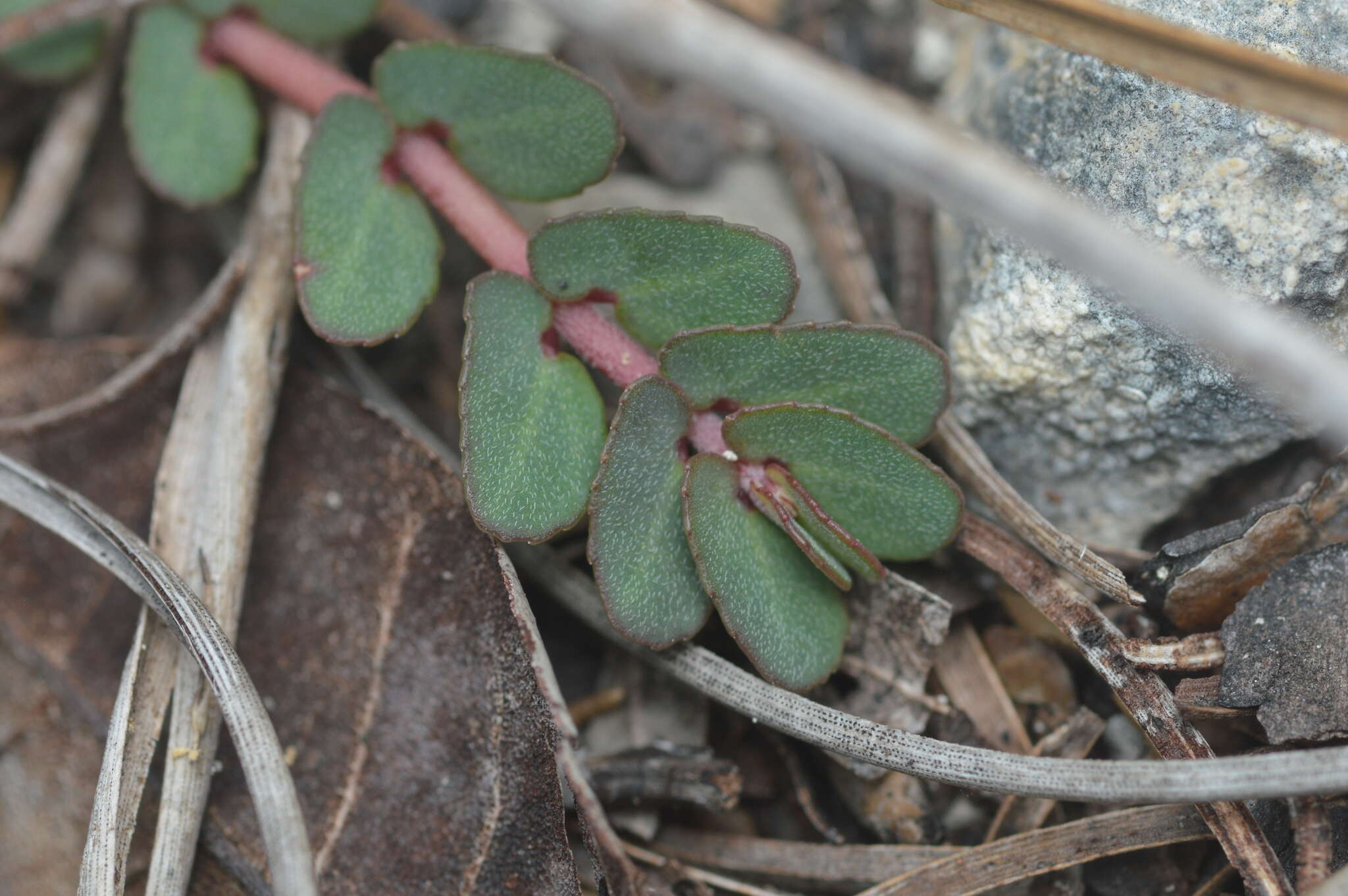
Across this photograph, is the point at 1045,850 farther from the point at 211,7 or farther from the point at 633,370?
the point at 211,7

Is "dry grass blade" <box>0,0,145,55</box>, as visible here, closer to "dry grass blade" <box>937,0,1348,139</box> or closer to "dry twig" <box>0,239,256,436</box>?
"dry twig" <box>0,239,256,436</box>

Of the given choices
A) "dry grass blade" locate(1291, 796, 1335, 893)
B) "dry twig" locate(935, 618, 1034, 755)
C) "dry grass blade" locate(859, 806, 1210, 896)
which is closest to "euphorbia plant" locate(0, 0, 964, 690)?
"dry twig" locate(935, 618, 1034, 755)

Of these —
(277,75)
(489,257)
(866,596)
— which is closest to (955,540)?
(866,596)

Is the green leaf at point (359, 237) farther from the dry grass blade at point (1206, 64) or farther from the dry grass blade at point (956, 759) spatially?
the dry grass blade at point (1206, 64)

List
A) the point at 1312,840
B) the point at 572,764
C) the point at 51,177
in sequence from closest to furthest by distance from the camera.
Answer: the point at 1312,840 → the point at 572,764 → the point at 51,177

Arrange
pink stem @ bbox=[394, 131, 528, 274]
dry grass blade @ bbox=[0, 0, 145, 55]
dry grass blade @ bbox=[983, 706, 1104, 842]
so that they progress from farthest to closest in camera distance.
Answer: dry grass blade @ bbox=[0, 0, 145, 55], pink stem @ bbox=[394, 131, 528, 274], dry grass blade @ bbox=[983, 706, 1104, 842]

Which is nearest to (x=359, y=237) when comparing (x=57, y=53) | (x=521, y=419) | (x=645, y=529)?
(x=521, y=419)

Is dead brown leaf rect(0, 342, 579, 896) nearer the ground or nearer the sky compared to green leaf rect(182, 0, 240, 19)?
nearer the ground

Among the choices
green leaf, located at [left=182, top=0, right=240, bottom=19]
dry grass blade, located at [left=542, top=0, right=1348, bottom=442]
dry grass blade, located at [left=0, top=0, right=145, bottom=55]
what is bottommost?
dry grass blade, located at [left=0, top=0, right=145, bottom=55]
